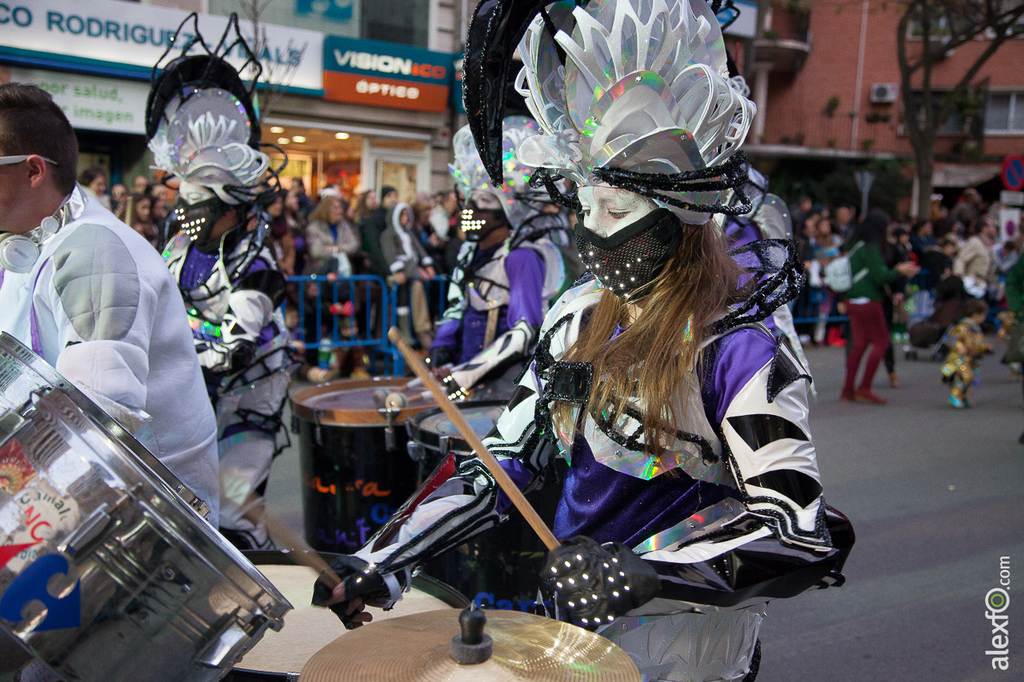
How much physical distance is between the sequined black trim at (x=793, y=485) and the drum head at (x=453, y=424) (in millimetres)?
1479

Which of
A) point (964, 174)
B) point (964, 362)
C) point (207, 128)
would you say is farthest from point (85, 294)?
point (964, 174)

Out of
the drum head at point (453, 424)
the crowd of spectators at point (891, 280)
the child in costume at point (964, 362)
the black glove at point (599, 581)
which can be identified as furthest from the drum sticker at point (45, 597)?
the child in costume at point (964, 362)

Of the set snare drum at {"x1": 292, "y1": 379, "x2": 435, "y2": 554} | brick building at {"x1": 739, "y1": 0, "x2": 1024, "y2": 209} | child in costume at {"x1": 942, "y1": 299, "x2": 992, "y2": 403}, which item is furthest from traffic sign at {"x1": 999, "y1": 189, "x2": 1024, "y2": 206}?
snare drum at {"x1": 292, "y1": 379, "x2": 435, "y2": 554}

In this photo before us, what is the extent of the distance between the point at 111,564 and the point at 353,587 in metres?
0.43

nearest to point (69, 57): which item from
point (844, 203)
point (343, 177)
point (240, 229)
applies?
point (343, 177)

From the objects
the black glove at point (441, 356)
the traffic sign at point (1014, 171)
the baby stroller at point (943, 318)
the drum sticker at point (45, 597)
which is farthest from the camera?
the traffic sign at point (1014, 171)

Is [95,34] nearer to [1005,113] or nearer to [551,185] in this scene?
[551,185]

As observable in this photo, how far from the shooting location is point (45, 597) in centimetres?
120

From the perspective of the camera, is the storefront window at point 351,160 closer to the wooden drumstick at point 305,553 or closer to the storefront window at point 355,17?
the storefront window at point 355,17

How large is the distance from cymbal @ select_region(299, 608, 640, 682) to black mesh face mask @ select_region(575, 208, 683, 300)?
0.69m

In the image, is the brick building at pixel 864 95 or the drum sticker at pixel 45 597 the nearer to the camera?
the drum sticker at pixel 45 597

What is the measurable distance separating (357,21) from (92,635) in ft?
48.8

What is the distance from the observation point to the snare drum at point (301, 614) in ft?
6.20

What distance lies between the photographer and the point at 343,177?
49.4ft
